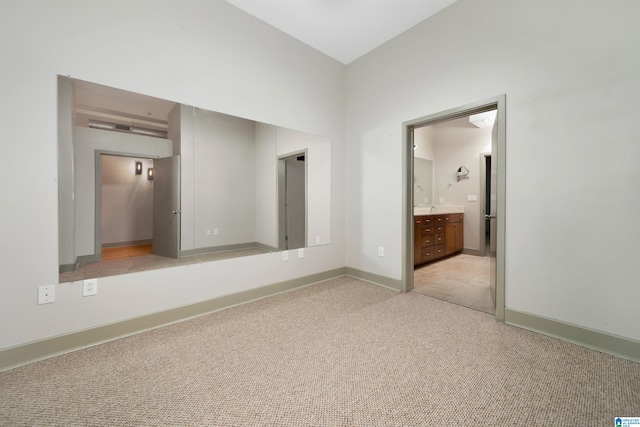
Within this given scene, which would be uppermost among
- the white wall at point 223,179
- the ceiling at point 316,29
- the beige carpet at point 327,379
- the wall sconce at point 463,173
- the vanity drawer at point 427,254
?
the ceiling at point 316,29

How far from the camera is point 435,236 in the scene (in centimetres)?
461

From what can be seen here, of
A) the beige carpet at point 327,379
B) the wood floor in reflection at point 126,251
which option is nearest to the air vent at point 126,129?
the wood floor in reflection at point 126,251

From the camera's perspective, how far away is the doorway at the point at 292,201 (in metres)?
3.15

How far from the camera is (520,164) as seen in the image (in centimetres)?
220

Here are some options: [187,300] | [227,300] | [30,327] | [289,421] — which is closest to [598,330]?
[289,421]

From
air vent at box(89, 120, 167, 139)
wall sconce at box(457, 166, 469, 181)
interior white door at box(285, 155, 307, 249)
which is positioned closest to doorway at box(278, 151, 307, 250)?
interior white door at box(285, 155, 307, 249)

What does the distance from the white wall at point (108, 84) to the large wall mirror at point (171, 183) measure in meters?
0.09

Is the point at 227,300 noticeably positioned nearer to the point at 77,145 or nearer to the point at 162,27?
the point at 77,145

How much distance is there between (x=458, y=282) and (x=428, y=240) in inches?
42.0

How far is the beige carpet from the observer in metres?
Answer: 1.26

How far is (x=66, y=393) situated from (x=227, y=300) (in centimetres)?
130

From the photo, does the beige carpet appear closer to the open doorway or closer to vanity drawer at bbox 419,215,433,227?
the open doorway

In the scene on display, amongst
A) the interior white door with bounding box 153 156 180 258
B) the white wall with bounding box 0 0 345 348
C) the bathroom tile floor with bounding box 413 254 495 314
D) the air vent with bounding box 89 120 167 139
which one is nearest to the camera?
the white wall with bounding box 0 0 345 348

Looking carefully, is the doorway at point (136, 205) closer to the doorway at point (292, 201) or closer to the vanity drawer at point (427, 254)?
the doorway at point (292, 201)
